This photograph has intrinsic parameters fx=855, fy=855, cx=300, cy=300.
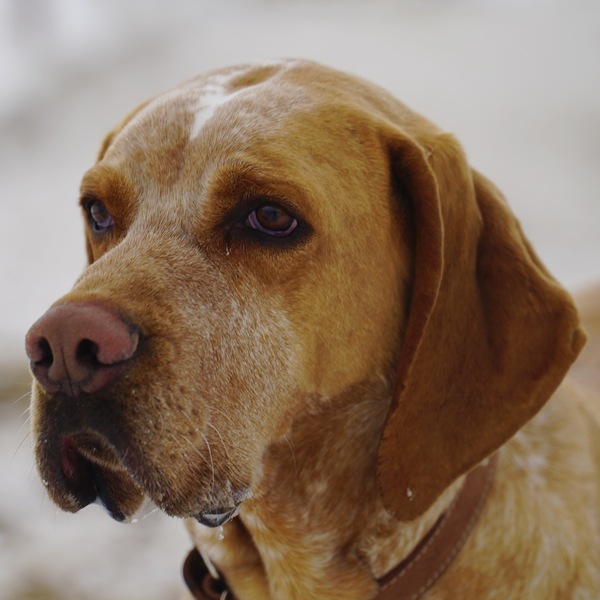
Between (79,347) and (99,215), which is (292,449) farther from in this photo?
(99,215)

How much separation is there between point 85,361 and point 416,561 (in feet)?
3.47

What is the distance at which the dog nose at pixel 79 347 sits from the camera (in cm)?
172

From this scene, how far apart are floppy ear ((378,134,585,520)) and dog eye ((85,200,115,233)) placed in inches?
31.4

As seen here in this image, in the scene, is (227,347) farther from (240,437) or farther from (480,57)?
(480,57)

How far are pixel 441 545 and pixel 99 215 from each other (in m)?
1.29

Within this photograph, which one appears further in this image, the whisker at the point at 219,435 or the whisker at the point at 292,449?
the whisker at the point at 292,449

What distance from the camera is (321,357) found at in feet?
7.00

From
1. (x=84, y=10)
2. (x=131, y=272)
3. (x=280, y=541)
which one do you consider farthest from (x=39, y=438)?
(x=84, y=10)

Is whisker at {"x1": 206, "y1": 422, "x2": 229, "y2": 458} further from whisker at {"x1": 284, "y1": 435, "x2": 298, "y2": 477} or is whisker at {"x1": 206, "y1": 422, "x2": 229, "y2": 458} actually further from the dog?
whisker at {"x1": 284, "y1": 435, "x2": 298, "y2": 477}

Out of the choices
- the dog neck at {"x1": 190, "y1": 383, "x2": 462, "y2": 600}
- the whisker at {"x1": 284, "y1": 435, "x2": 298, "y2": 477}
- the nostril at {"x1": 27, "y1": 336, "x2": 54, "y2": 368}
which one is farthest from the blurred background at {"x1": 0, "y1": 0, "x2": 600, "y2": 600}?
the nostril at {"x1": 27, "y1": 336, "x2": 54, "y2": 368}

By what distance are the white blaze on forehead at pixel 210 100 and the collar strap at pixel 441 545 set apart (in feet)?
3.88

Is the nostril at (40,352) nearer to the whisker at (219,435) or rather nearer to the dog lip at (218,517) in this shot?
the whisker at (219,435)

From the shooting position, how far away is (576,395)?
9.09 ft

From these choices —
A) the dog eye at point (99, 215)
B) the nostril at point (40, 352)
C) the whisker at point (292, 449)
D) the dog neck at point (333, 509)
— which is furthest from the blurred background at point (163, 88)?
the nostril at point (40, 352)
